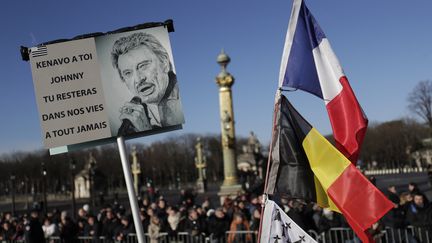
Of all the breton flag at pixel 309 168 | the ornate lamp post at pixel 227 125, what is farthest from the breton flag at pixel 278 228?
the ornate lamp post at pixel 227 125

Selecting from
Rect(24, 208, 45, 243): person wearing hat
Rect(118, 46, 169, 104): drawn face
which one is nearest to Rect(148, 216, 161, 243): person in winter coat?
Rect(24, 208, 45, 243): person wearing hat

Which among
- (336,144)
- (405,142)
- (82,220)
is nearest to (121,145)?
(336,144)

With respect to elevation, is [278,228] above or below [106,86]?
below

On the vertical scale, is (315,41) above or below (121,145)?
above

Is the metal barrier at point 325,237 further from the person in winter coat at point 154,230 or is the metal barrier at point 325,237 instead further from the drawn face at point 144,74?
the drawn face at point 144,74

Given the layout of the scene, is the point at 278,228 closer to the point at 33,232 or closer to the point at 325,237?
the point at 325,237

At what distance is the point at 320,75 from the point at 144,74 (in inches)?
72.0

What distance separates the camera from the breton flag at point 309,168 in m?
4.43

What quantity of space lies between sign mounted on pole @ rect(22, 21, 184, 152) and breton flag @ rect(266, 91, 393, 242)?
3.56 ft

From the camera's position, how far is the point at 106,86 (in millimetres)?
4473

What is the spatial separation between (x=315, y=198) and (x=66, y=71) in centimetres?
269

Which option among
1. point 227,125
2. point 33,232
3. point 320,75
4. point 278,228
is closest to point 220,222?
point 33,232

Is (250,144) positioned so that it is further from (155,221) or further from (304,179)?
(304,179)

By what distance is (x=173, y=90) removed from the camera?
4.53 metres
